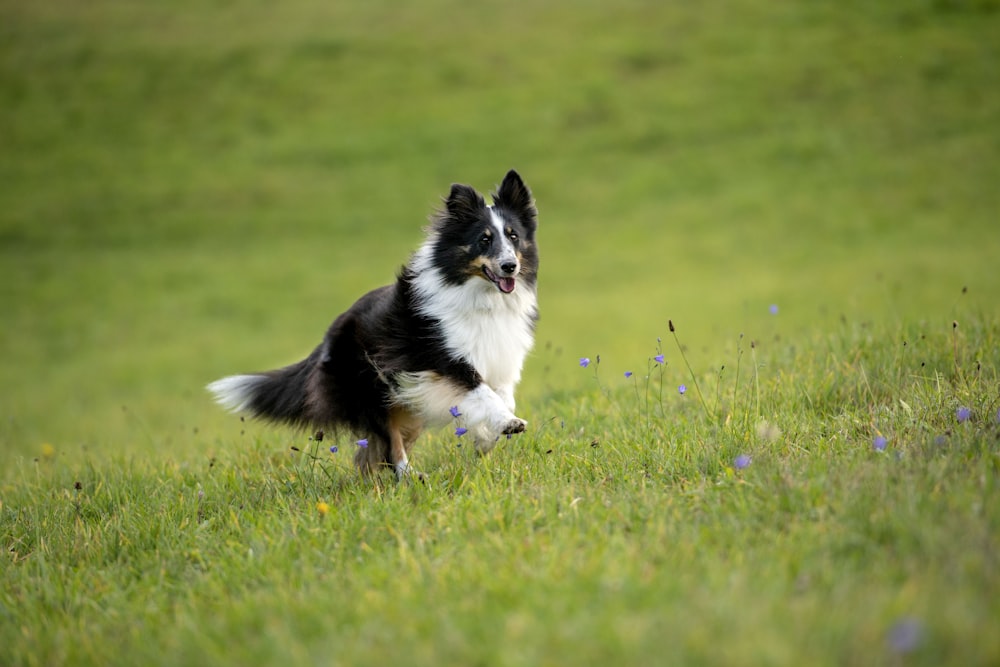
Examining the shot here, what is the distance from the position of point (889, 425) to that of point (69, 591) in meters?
4.18

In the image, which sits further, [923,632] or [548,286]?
[548,286]

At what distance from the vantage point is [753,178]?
24547 millimetres

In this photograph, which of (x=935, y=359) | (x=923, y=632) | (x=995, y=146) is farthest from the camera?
(x=995, y=146)

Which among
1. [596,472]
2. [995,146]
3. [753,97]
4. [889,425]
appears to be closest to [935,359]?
[889,425]

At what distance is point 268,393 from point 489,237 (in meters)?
1.88

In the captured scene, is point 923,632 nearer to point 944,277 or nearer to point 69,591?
point 69,591

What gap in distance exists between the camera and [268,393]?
6.13 m

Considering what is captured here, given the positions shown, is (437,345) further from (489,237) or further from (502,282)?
(489,237)

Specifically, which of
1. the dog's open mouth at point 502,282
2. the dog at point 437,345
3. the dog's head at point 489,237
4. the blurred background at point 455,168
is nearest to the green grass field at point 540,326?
the blurred background at point 455,168

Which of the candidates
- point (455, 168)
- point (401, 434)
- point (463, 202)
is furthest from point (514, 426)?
point (455, 168)

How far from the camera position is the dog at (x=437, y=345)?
18.1 feet

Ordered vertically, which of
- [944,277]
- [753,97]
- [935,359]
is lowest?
[944,277]

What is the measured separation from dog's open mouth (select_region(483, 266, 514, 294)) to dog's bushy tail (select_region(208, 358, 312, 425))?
141cm

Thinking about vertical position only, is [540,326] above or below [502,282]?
below
